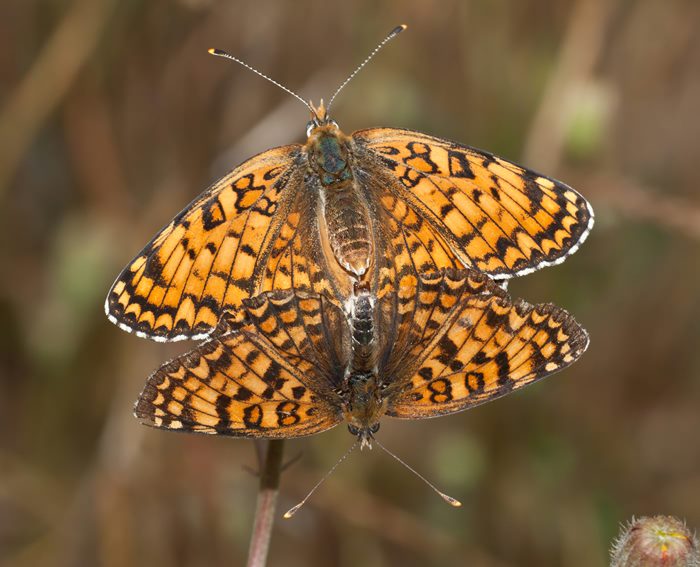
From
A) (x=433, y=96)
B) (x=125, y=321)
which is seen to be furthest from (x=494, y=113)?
(x=125, y=321)

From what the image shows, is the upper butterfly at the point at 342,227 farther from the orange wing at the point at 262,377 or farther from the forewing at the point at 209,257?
the orange wing at the point at 262,377

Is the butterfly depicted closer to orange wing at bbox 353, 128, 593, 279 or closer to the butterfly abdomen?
the butterfly abdomen

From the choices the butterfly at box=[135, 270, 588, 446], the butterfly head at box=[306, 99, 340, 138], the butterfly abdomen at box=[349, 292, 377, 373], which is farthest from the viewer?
the butterfly head at box=[306, 99, 340, 138]

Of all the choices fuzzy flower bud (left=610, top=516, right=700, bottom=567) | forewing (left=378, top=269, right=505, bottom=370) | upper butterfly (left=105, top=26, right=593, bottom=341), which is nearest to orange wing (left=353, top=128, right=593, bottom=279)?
upper butterfly (left=105, top=26, right=593, bottom=341)

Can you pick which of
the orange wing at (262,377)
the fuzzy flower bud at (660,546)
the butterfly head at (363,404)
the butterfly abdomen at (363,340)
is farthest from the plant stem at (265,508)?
the fuzzy flower bud at (660,546)

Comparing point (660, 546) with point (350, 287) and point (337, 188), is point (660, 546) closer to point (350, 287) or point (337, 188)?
point (350, 287)

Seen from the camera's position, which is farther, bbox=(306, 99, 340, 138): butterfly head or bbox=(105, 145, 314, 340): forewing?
bbox=(306, 99, 340, 138): butterfly head

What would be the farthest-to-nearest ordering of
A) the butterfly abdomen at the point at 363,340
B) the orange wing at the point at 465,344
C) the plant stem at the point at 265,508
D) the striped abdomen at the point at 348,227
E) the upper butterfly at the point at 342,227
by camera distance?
1. the striped abdomen at the point at 348,227
2. the upper butterfly at the point at 342,227
3. the butterfly abdomen at the point at 363,340
4. the orange wing at the point at 465,344
5. the plant stem at the point at 265,508
